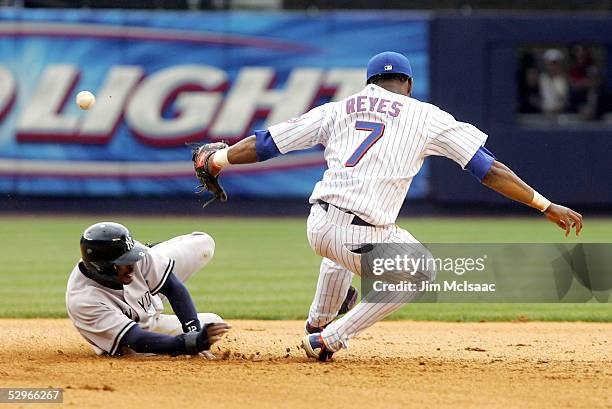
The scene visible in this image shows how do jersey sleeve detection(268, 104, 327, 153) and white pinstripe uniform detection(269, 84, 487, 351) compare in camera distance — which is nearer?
white pinstripe uniform detection(269, 84, 487, 351)

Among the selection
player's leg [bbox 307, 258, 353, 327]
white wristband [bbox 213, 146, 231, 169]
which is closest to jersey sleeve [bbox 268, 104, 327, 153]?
white wristband [bbox 213, 146, 231, 169]

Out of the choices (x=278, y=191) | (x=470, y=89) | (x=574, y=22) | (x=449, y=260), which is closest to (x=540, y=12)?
(x=574, y=22)

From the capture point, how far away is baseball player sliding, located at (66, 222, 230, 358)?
5.76 metres

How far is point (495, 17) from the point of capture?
17.0 metres

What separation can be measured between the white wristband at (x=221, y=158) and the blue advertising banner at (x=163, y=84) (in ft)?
37.5

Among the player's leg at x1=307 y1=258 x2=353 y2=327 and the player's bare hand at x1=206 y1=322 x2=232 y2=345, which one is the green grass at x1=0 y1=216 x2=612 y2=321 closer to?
the player's leg at x1=307 y1=258 x2=353 y2=327

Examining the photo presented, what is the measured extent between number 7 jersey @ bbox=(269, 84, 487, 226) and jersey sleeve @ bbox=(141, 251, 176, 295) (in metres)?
0.97

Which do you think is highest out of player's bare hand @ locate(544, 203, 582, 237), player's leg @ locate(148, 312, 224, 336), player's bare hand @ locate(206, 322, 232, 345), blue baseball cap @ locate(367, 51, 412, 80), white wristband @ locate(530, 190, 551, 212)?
blue baseball cap @ locate(367, 51, 412, 80)

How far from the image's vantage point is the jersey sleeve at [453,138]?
5.57 metres

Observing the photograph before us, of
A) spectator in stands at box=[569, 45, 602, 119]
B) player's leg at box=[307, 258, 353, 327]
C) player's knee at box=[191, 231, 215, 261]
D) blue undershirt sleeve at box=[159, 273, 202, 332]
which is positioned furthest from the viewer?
spectator in stands at box=[569, 45, 602, 119]

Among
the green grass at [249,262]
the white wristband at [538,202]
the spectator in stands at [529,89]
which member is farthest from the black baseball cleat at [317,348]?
the spectator in stands at [529,89]

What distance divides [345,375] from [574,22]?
505 inches

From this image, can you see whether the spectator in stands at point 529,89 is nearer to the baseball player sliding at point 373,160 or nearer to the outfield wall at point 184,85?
the outfield wall at point 184,85

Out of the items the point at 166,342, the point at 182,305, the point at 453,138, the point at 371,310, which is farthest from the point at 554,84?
the point at 166,342
